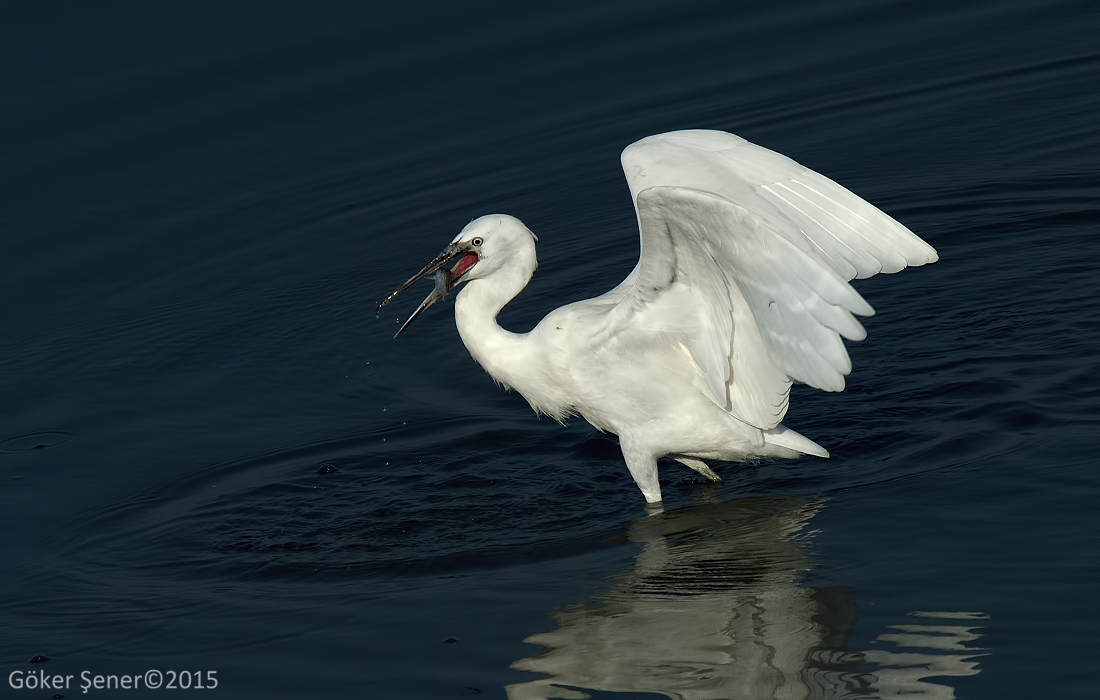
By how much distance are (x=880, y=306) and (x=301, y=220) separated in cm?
517

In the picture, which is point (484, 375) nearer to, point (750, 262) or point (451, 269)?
point (451, 269)

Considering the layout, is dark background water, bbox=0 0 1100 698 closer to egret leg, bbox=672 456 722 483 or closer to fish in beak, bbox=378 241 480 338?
egret leg, bbox=672 456 722 483

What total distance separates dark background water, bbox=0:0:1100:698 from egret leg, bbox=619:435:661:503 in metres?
0.18

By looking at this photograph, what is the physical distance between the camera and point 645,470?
→ 8.38 meters

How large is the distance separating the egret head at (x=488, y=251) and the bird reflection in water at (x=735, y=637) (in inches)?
74.4

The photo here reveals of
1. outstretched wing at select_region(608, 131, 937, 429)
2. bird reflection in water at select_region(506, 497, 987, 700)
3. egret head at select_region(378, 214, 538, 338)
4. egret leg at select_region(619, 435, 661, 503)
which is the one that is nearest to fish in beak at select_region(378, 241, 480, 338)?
egret head at select_region(378, 214, 538, 338)

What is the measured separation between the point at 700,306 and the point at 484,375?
2.69 metres

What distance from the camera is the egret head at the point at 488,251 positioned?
842cm

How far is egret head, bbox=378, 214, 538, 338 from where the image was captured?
8422mm

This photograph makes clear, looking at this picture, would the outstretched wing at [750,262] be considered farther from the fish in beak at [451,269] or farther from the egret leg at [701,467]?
the fish in beak at [451,269]

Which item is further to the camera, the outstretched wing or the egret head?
the egret head

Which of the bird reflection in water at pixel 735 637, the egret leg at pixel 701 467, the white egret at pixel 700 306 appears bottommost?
the bird reflection in water at pixel 735 637

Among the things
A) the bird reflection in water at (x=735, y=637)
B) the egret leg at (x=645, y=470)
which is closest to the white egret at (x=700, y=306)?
the egret leg at (x=645, y=470)

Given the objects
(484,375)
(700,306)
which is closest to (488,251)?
(700,306)
